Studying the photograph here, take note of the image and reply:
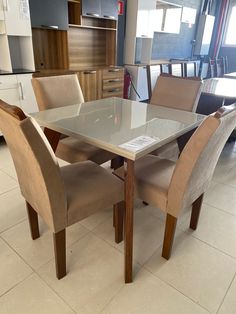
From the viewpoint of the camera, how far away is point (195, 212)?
154 cm

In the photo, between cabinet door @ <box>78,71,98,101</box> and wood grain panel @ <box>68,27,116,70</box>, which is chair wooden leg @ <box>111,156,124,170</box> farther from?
wood grain panel @ <box>68,27,116,70</box>

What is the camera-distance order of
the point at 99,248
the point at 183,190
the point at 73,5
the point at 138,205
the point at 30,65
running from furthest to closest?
1. the point at 73,5
2. the point at 30,65
3. the point at 138,205
4. the point at 99,248
5. the point at 183,190

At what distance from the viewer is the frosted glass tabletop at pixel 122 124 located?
43.0 inches

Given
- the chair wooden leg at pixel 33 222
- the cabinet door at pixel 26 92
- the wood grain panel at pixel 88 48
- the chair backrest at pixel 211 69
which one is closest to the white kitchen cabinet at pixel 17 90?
the cabinet door at pixel 26 92

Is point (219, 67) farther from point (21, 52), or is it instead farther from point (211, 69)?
point (21, 52)

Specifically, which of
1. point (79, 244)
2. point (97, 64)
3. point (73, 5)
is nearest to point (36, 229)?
point (79, 244)

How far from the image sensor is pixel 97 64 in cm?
393

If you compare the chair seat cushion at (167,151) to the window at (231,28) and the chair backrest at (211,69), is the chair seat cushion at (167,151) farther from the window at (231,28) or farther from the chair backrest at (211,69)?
the window at (231,28)

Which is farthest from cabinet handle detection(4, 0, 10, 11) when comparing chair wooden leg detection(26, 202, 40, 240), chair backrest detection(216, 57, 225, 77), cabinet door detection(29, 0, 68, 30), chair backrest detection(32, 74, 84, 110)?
chair backrest detection(216, 57, 225, 77)

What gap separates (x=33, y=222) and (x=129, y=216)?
0.64 metres

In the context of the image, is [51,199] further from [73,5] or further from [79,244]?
[73,5]

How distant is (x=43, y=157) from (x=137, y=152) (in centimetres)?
38

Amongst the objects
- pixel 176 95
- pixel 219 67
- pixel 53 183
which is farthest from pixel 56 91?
pixel 219 67

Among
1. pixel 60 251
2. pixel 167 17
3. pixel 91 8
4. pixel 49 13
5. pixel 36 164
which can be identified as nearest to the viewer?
pixel 36 164
